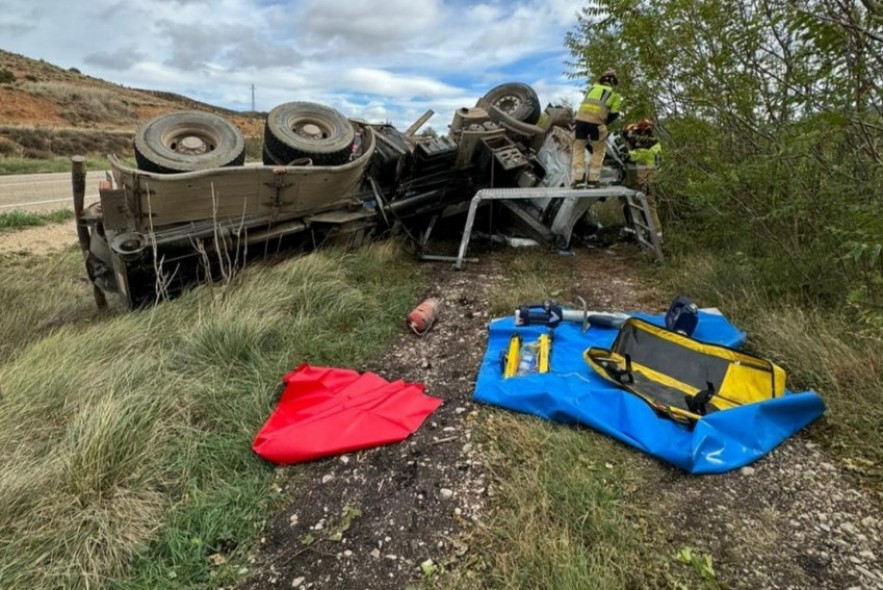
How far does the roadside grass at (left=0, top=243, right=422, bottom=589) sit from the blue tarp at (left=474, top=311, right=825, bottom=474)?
133 cm

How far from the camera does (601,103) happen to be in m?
5.72

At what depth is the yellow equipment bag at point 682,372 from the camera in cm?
284

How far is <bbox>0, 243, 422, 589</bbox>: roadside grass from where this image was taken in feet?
6.53

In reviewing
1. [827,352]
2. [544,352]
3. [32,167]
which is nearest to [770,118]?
[827,352]

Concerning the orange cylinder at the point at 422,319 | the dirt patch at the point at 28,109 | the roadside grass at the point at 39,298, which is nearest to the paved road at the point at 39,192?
the roadside grass at the point at 39,298

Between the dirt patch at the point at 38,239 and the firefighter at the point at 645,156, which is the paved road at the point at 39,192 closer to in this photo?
the dirt patch at the point at 38,239

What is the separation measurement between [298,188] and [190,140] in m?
1.15

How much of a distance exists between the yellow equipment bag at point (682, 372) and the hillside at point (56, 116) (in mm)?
23509

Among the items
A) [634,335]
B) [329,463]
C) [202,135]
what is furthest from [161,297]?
[634,335]

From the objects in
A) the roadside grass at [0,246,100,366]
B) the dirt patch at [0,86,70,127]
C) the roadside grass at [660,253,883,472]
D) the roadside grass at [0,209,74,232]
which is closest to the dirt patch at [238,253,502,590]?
the roadside grass at [660,253,883,472]

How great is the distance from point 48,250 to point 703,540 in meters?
8.63

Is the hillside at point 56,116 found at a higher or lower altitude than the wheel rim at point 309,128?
higher

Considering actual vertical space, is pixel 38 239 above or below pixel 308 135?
below

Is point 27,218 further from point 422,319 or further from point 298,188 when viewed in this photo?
point 422,319
